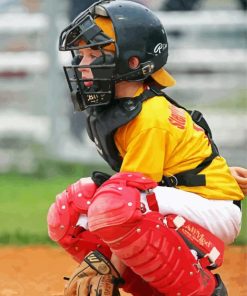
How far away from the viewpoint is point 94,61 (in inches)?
154

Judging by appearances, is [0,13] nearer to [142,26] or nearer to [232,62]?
[232,62]

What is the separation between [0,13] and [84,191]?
211 inches

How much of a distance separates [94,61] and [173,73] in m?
4.85

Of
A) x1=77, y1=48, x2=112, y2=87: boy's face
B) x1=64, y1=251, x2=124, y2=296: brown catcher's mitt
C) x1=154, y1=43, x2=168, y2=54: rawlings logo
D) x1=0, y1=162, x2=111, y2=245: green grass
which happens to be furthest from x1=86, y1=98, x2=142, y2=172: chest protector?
x1=0, y1=162, x2=111, y2=245: green grass

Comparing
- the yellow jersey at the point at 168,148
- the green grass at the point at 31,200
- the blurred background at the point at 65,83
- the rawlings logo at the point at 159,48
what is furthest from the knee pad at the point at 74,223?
the blurred background at the point at 65,83

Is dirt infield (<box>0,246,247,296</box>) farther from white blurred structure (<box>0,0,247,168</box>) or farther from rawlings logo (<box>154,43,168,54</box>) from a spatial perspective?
white blurred structure (<box>0,0,247,168</box>)

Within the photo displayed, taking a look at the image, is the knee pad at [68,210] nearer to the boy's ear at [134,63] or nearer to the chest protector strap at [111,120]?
the chest protector strap at [111,120]

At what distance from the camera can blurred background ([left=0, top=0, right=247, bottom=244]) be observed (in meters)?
8.33

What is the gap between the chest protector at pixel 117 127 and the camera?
12.6 ft

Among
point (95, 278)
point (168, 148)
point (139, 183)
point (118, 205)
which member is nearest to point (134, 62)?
point (168, 148)

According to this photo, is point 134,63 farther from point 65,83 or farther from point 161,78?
point 65,83

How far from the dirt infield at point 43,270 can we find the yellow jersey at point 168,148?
0.80m

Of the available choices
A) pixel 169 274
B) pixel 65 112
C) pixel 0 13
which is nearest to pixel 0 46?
pixel 0 13

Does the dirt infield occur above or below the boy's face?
below
